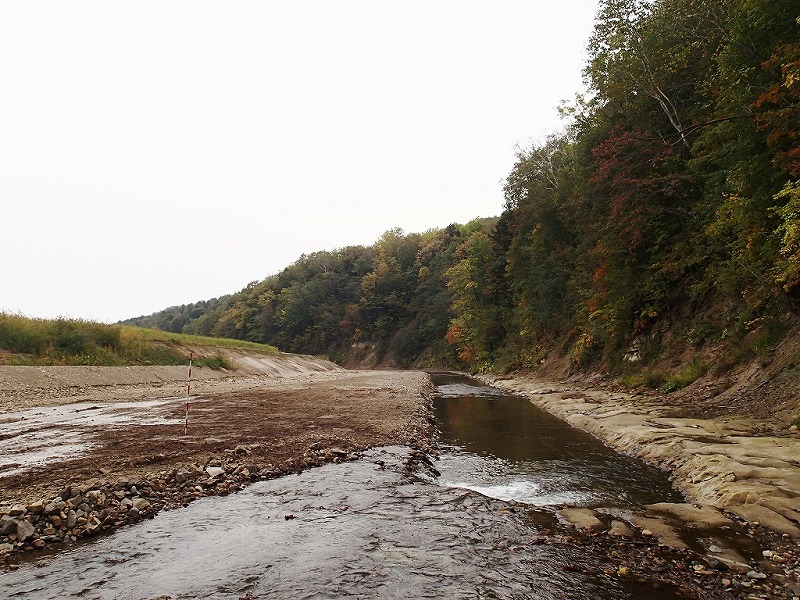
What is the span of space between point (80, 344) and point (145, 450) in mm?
21493

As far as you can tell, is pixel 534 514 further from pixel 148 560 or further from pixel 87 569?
pixel 87 569

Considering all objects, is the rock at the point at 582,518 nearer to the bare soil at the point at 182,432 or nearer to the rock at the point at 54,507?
the bare soil at the point at 182,432

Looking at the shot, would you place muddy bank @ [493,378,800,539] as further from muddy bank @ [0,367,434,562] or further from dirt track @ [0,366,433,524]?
dirt track @ [0,366,433,524]

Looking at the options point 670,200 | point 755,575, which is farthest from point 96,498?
point 670,200

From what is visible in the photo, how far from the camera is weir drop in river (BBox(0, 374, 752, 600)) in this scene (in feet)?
14.3

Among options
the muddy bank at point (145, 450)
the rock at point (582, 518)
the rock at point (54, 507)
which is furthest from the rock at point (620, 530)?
the rock at point (54, 507)

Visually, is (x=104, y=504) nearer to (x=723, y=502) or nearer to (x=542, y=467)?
(x=542, y=467)

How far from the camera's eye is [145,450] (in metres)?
9.12

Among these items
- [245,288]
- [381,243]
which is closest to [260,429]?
[381,243]

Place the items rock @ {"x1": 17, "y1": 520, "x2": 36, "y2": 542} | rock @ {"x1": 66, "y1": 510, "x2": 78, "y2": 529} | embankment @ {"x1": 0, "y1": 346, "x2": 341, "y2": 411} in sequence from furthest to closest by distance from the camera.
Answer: embankment @ {"x1": 0, "y1": 346, "x2": 341, "y2": 411}, rock @ {"x1": 66, "y1": 510, "x2": 78, "y2": 529}, rock @ {"x1": 17, "y1": 520, "x2": 36, "y2": 542}

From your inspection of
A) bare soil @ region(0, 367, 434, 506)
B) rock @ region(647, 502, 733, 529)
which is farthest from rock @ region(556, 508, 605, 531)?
bare soil @ region(0, 367, 434, 506)

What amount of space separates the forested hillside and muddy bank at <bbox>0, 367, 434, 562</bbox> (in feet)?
38.4

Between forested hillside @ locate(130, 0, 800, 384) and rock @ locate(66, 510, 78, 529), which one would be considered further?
forested hillside @ locate(130, 0, 800, 384)

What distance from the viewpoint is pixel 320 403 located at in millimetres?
18422
